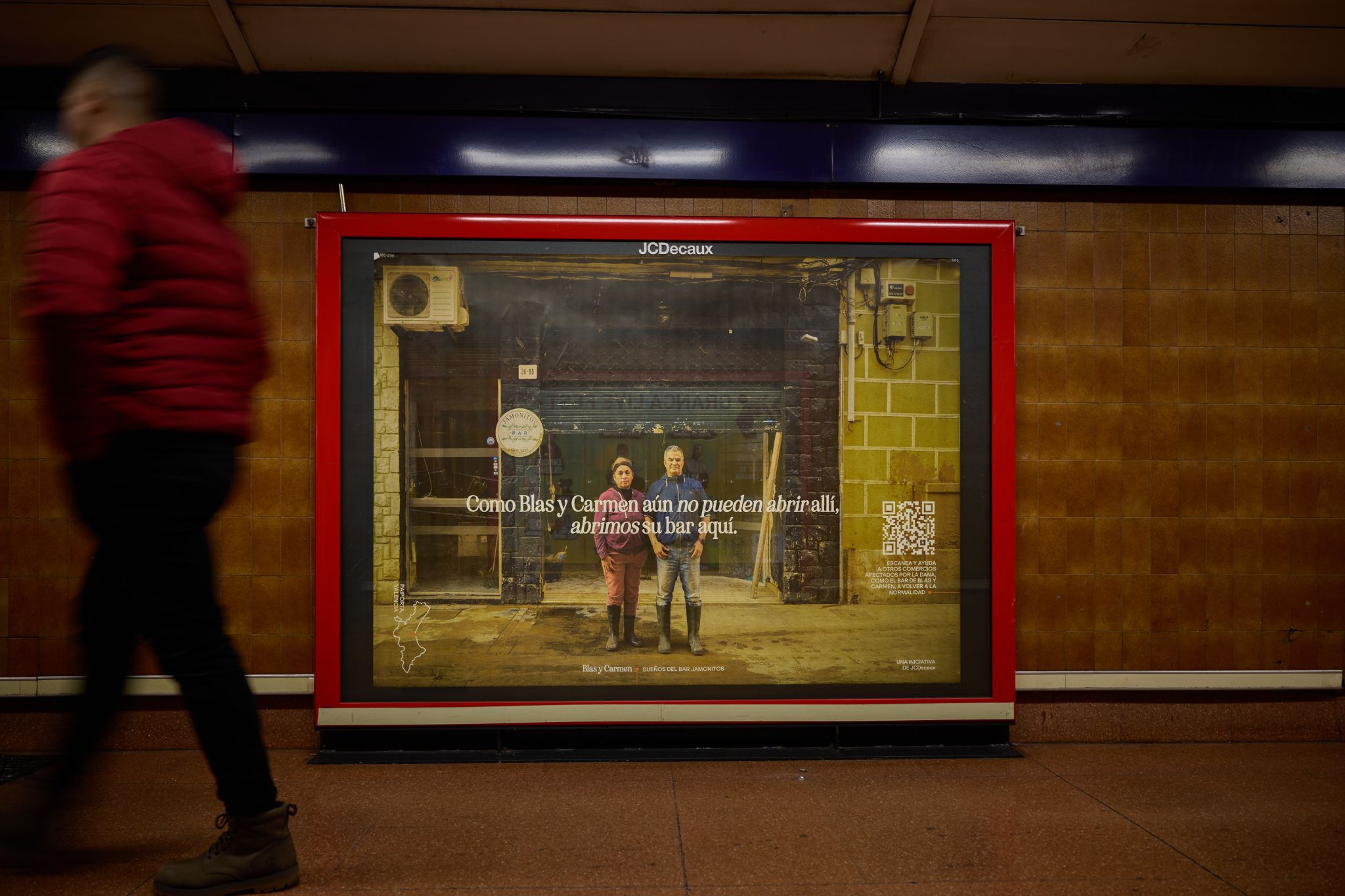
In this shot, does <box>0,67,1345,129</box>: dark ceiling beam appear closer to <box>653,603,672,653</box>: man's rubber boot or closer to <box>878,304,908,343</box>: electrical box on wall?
<box>878,304,908,343</box>: electrical box on wall

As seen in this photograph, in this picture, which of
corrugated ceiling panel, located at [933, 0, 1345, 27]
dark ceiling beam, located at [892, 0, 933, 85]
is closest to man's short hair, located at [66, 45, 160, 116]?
dark ceiling beam, located at [892, 0, 933, 85]

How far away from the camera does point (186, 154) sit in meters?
1.84

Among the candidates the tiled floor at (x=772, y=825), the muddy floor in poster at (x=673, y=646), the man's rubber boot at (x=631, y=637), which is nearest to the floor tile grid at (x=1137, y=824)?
the tiled floor at (x=772, y=825)

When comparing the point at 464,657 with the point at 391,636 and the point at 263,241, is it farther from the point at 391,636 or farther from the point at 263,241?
the point at 263,241

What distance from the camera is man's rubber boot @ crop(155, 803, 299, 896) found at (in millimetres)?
1880

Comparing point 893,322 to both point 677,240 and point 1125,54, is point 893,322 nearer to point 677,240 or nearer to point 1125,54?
point 677,240

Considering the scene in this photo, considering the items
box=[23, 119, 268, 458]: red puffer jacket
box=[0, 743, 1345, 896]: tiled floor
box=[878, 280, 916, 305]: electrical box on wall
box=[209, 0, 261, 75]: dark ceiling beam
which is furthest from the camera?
box=[878, 280, 916, 305]: electrical box on wall

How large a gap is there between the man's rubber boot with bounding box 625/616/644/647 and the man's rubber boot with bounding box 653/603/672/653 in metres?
0.08

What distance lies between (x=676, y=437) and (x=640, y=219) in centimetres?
89

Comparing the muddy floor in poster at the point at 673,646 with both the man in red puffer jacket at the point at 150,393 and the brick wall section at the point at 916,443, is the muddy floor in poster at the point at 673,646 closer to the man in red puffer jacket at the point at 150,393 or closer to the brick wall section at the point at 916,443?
the brick wall section at the point at 916,443

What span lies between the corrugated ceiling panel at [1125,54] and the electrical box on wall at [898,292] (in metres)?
0.90

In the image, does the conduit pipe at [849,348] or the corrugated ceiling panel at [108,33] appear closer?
the corrugated ceiling panel at [108,33]

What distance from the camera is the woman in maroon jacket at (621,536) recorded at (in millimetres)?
3191

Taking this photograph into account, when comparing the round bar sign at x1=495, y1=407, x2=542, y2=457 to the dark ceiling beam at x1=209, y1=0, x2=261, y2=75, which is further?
the round bar sign at x1=495, y1=407, x2=542, y2=457
